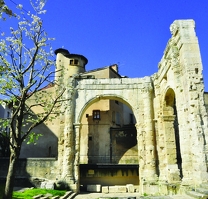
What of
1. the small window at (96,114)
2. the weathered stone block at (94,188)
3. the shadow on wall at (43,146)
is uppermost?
the small window at (96,114)

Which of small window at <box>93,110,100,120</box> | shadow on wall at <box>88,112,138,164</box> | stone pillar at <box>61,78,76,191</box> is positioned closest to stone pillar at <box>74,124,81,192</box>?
stone pillar at <box>61,78,76,191</box>

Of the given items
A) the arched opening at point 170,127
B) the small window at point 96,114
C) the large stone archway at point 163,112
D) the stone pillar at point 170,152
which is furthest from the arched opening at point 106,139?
the stone pillar at point 170,152

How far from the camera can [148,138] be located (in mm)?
15273

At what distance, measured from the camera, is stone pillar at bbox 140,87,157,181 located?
14.6 m

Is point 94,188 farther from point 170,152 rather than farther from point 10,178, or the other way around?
point 10,178

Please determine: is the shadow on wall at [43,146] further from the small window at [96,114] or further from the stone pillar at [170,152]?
the stone pillar at [170,152]

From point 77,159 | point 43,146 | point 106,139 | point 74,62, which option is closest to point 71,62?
point 74,62

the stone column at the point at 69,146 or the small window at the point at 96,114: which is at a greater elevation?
the small window at the point at 96,114

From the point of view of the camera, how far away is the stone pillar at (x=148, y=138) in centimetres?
1463

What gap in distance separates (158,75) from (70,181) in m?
9.14

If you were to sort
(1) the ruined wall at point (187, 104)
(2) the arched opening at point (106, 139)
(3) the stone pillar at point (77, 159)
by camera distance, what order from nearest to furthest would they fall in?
1. (1) the ruined wall at point (187, 104)
2. (3) the stone pillar at point (77, 159)
3. (2) the arched opening at point (106, 139)

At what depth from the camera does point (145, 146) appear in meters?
15.4

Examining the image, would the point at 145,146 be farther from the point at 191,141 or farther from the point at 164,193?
the point at 191,141

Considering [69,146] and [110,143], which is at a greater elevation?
[110,143]
